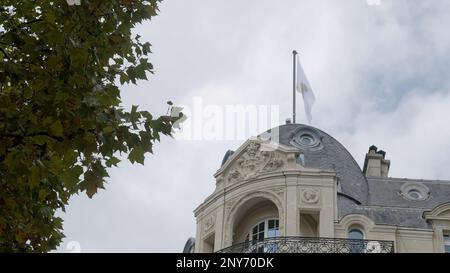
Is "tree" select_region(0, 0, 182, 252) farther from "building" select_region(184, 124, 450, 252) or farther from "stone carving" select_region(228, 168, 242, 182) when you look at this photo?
"stone carving" select_region(228, 168, 242, 182)

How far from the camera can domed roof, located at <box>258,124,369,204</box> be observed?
30.5 meters

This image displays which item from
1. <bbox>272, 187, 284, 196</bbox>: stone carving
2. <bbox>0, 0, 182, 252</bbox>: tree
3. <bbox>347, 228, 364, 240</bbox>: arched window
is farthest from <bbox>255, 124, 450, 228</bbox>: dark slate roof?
<bbox>0, 0, 182, 252</bbox>: tree

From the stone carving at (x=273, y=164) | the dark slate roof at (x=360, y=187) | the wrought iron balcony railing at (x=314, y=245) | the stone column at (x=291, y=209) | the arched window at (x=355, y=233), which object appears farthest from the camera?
the stone carving at (x=273, y=164)

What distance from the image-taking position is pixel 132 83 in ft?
44.6

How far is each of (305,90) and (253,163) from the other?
8.57 metres

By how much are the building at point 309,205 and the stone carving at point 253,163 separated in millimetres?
34

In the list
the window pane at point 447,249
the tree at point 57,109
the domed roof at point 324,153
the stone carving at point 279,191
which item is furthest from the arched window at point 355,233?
the tree at point 57,109

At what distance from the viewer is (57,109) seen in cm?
1134

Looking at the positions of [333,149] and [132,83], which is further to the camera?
[333,149]

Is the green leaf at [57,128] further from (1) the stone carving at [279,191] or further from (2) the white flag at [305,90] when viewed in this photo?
(2) the white flag at [305,90]

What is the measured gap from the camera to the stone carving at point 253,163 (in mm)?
29234
